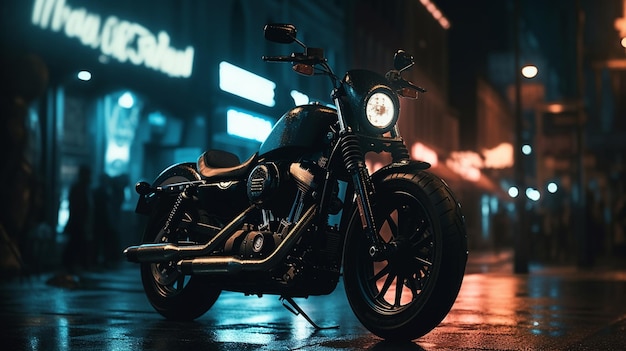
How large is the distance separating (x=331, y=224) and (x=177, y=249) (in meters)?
1.19

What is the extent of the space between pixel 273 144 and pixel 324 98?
25.0 metres

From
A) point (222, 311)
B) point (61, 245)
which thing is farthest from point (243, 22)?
point (222, 311)

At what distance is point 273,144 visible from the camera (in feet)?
22.6

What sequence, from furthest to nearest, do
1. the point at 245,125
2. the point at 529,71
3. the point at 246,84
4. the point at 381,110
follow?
1. the point at 245,125
2. the point at 246,84
3. the point at 529,71
4. the point at 381,110

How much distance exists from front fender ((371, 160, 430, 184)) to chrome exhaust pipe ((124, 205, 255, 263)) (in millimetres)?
1091

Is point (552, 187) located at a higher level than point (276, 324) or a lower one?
higher

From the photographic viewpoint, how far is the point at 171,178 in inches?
318

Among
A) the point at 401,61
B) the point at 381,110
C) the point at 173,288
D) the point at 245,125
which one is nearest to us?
the point at 381,110

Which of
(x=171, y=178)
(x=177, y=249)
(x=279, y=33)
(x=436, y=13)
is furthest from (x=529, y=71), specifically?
(x=436, y=13)

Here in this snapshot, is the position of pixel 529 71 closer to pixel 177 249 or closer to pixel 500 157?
pixel 177 249

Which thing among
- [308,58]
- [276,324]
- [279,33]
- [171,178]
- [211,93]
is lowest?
[276,324]

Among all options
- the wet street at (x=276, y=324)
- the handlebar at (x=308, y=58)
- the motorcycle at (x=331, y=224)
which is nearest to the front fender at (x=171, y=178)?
the motorcycle at (x=331, y=224)

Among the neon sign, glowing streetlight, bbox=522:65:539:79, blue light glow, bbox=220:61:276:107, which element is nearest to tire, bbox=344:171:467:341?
the neon sign

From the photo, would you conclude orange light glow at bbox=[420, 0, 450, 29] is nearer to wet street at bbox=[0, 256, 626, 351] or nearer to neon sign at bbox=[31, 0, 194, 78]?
neon sign at bbox=[31, 0, 194, 78]
